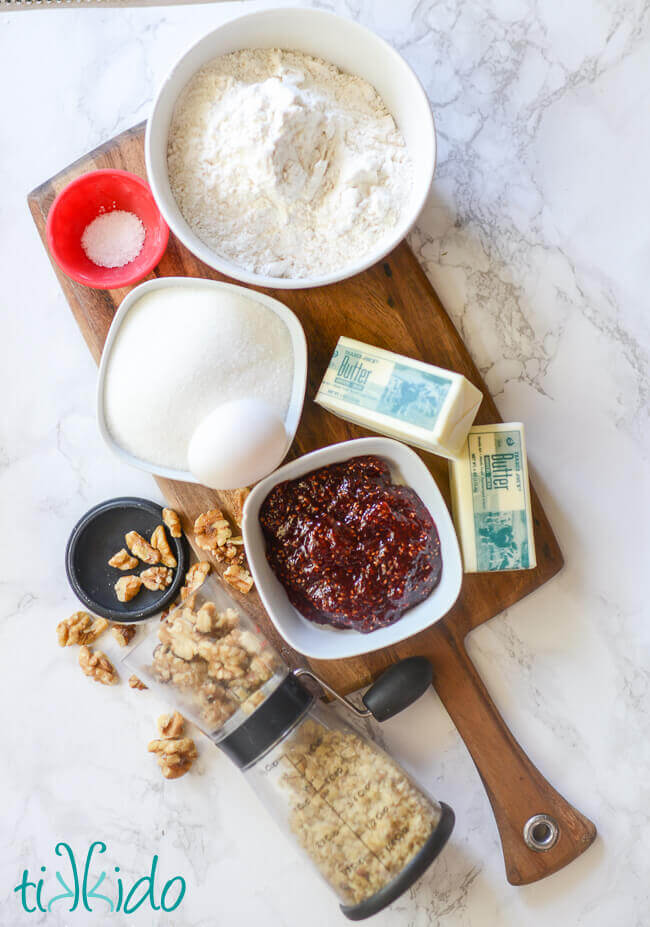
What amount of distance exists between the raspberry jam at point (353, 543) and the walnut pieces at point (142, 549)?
0.72 ft

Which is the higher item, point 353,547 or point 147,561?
point 353,547

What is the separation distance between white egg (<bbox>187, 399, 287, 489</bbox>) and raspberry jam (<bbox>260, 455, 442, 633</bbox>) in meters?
0.10

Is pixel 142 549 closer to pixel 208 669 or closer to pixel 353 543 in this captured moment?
pixel 208 669

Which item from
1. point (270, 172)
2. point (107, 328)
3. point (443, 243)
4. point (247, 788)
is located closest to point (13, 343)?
point (107, 328)

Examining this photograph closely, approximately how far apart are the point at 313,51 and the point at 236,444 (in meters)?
0.62

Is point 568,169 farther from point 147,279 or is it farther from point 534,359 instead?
point 147,279

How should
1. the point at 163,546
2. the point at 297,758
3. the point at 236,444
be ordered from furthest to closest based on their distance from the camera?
1. the point at 163,546
2. the point at 297,758
3. the point at 236,444

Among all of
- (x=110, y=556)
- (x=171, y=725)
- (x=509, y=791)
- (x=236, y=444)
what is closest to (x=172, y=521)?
(x=110, y=556)

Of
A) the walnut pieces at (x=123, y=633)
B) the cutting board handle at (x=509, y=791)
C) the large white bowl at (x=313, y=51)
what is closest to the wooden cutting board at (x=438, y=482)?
the cutting board handle at (x=509, y=791)

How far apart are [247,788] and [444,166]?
1.14 metres

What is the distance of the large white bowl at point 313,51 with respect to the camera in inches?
39.7

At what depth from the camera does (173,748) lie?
123cm

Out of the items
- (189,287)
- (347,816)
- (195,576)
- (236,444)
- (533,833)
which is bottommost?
(533,833)

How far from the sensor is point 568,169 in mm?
1215
